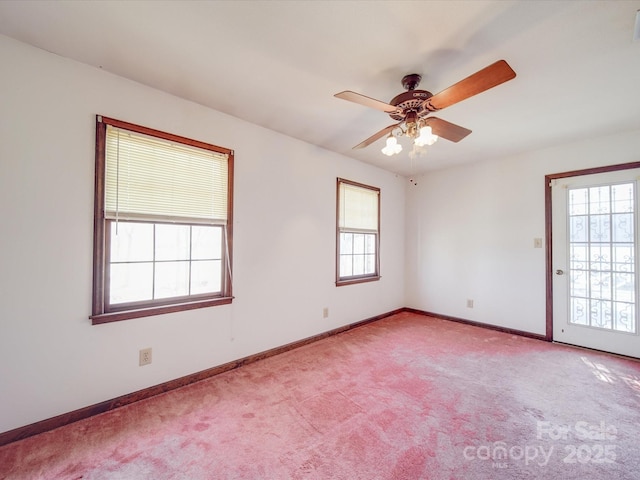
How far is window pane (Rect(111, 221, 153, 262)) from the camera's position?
2137mm

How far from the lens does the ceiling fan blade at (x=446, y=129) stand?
2186 mm

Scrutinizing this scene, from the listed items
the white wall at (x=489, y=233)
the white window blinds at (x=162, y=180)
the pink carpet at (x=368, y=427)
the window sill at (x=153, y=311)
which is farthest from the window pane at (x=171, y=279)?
the white wall at (x=489, y=233)

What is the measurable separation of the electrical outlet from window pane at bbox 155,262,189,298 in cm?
44

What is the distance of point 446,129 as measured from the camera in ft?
7.43

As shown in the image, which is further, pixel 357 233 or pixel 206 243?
pixel 357 233

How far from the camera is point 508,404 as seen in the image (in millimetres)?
2176

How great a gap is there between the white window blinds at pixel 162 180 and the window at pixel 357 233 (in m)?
1.80

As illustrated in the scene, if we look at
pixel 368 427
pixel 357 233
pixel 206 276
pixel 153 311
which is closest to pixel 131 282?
pixel 153 311

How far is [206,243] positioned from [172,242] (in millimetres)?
302

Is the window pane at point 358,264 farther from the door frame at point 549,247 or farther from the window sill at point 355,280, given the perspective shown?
the door frame at point 549,247

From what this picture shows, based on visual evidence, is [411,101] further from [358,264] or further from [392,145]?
[358,264]

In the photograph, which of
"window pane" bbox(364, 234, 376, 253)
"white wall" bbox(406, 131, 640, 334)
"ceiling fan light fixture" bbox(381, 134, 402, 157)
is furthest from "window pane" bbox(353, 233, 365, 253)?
"ceiling fan light fixture" bbox(381, 134, 402, 157)

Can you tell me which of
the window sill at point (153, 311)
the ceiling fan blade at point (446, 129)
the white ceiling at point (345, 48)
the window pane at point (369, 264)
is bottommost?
the window sill at point (153, 311)

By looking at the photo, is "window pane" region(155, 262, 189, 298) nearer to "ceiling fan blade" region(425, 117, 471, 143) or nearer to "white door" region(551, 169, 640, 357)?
"ceiling fan blade" region(425, 117, 471, 143)
